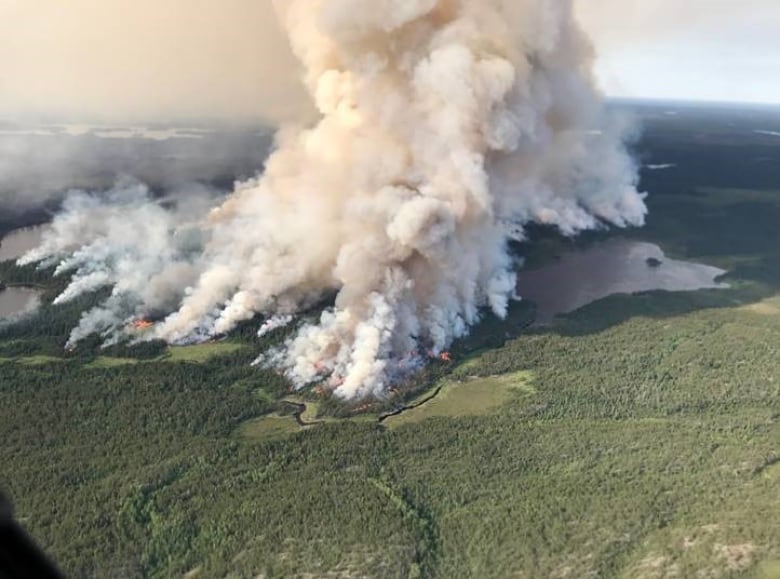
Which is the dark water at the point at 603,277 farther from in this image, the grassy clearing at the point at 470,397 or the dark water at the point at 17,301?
the dark water at the point at 17,301

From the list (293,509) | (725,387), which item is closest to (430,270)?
(725,387)

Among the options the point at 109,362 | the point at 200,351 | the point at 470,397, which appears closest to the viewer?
the point at 470,397

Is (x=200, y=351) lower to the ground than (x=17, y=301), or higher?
lower

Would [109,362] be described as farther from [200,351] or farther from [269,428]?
[269,428]

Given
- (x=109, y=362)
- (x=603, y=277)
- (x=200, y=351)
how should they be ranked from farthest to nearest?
(x=603, y=277) < (x=200, y=351) < (x=109, y=362)

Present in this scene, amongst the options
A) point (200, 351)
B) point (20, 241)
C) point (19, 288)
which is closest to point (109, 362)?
point (200, 351)

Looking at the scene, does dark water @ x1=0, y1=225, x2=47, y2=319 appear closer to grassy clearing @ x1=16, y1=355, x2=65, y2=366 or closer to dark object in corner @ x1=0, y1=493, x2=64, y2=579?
grassy clearing @ x1=16, y1=355, x2=65, y2=366

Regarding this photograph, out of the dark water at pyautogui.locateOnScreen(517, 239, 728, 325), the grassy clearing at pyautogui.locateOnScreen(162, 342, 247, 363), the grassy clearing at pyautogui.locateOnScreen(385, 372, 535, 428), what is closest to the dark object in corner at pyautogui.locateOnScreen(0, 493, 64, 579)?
the grassy clearing at pyautogui.locateOnScreen(385, 372, 535, 428)
